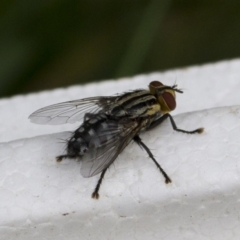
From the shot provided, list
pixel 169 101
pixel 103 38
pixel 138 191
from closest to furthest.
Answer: pixel 138 191 → pixel 169 101 → pixel 103 38


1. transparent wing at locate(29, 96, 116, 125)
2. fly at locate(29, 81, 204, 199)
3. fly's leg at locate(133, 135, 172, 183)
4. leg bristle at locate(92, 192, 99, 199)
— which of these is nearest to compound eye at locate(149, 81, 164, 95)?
fly at locate(29, 81, 204, 199)

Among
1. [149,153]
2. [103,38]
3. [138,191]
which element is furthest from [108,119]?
Result: [103,38]

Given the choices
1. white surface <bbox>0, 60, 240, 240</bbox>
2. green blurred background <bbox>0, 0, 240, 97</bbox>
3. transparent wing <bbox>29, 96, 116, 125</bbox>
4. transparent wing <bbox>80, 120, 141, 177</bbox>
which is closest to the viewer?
white surface <bbox>0, 60, 240, 240</bbox>

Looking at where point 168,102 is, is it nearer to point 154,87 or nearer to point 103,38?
point 154,87

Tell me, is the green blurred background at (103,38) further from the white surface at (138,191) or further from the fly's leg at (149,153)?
the white surface at (138,191)

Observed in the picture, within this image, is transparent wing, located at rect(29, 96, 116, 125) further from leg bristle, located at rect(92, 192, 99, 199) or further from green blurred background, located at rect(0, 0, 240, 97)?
green blurred background, located at rect(0, 0, 240, 97)

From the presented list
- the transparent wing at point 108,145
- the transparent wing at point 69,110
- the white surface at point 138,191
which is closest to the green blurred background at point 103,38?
the transparent wing at point 69,110
